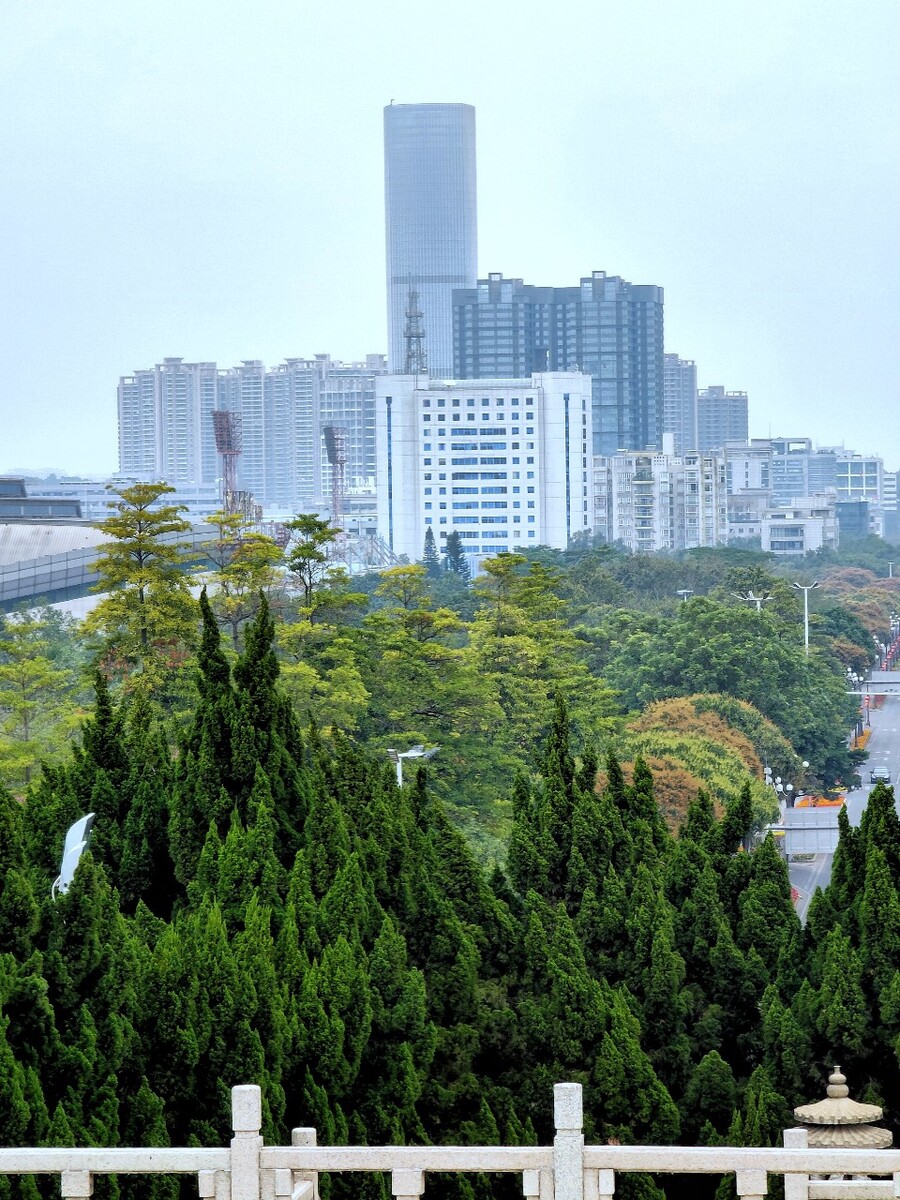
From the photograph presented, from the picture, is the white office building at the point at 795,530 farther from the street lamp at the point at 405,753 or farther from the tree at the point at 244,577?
the street lamp at the point at 405,753

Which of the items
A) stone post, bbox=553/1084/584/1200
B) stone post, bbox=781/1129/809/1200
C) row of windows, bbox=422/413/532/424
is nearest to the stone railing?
stone post, bbox=553/1084/584/1200

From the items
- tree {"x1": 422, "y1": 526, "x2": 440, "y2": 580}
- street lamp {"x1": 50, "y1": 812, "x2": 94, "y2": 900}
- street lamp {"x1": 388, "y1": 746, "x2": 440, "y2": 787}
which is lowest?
street lamp {"x1": 388, "y1": 746, "x2": 440, "y2": 787}

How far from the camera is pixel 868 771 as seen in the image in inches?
2344

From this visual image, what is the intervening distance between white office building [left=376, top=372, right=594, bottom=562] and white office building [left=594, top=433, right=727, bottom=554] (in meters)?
4.52

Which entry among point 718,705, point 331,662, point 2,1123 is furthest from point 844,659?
point 2,1123

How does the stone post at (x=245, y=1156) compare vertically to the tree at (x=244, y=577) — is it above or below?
below

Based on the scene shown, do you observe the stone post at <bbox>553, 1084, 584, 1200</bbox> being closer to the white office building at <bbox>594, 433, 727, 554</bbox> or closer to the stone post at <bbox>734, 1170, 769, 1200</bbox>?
the stone post at <bbox>734, 1170, 769, 1200</bbox>

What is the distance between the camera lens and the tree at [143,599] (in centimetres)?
3522

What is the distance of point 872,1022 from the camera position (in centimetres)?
1442

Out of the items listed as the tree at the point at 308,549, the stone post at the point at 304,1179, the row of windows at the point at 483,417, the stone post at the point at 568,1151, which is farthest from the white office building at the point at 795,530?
the stone post at the point at 568,1151

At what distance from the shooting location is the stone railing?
923cm

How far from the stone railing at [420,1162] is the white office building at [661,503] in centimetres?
13090

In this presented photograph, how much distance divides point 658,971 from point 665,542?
12711cm

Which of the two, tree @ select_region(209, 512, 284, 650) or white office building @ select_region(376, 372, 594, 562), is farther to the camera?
white office building @ select_region(376, 372, 594, 562)
